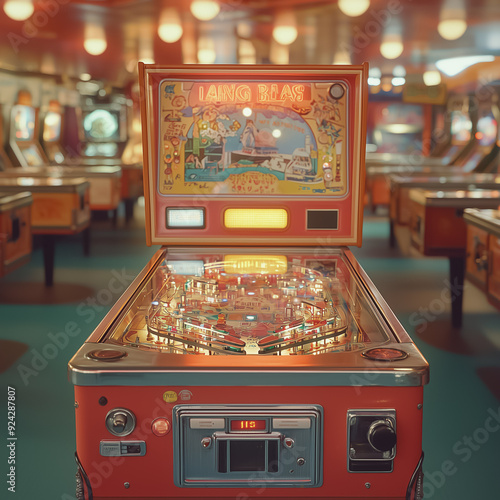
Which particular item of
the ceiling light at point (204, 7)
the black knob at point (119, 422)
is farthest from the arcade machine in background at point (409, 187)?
the black knob at point (119, 422)

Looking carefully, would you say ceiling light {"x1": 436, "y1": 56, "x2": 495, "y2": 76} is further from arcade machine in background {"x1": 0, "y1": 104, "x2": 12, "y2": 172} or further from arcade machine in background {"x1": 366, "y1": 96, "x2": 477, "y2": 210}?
arcade machine in background {"x1": 0, "y1": 104, "x2": 12, "y2": 172}

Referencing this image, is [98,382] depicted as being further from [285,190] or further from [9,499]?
[285,190]

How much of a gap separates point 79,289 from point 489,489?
3526mm

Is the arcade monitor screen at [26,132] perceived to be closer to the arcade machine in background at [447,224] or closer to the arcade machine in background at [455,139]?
the arcade machine in background at [455,139]

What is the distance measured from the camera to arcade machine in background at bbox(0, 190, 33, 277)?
11.7ft

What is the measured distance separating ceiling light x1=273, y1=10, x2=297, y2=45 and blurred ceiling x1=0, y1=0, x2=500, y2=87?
86 millimetres

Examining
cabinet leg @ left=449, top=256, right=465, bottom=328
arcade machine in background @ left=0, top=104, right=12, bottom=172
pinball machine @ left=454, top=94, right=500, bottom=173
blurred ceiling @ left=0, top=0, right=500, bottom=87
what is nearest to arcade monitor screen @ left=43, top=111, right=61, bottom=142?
blurred ceiling @ left=0, top=0, right=500, bottom=87

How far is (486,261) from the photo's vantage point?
10.1 feet

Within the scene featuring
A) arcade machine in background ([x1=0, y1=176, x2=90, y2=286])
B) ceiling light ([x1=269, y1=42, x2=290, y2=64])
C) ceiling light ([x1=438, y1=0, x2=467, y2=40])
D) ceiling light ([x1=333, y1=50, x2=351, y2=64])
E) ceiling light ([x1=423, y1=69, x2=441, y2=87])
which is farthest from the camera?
ceiling light ([x1=423, y1=69, x2=441, y2=87])

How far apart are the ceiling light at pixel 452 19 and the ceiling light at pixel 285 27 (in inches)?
48.5

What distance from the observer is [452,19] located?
5449 mm

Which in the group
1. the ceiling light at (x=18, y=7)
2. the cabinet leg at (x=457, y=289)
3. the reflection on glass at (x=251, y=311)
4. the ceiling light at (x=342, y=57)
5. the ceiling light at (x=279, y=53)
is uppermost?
the ceiling light at (x=342, y=57)

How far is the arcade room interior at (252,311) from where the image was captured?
1.27m

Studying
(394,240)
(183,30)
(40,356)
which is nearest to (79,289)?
(40,356)
